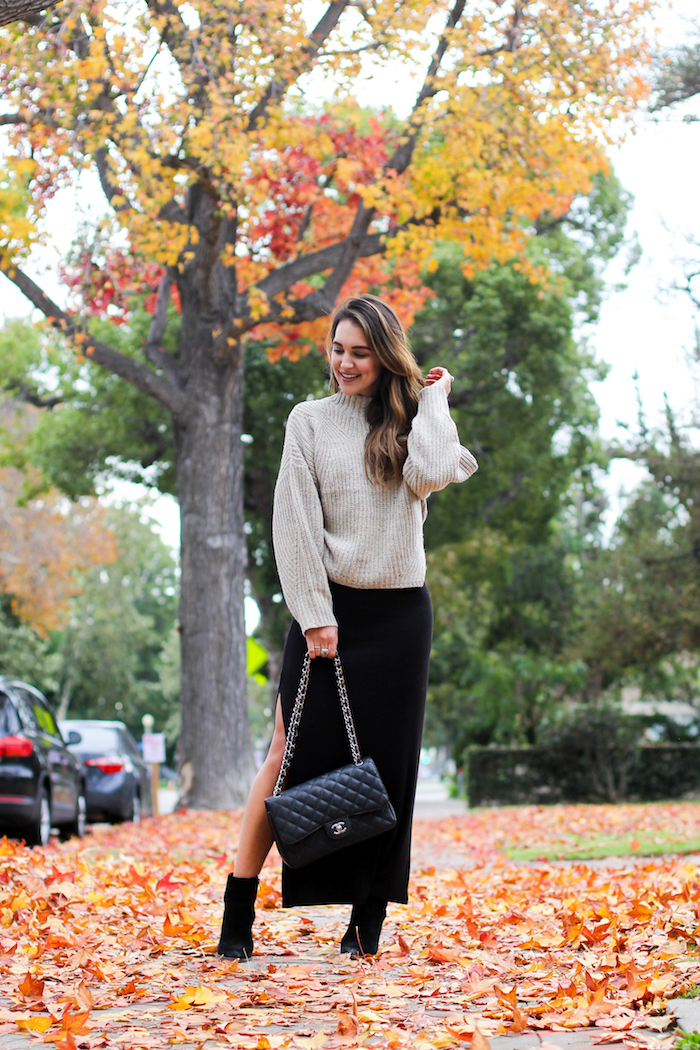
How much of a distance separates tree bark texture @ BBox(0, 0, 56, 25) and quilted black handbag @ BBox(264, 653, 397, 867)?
333cm

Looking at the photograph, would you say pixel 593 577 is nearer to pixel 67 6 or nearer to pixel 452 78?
pixel 452 78

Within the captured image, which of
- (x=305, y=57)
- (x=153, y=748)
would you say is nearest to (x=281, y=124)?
(x=305, y=57)

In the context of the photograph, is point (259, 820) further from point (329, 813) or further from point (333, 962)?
point (333, 962)

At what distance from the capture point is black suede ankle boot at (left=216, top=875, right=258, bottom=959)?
12.0 ft

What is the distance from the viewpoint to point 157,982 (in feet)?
11.3

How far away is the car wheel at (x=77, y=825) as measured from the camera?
38.4ft

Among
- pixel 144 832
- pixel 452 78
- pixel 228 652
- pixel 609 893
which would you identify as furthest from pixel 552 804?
pixel 609 893

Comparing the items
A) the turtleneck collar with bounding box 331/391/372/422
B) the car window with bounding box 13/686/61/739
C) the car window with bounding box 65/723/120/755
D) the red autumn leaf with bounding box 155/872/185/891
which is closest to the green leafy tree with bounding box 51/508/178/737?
the car window with bounding box 65/723/120/755

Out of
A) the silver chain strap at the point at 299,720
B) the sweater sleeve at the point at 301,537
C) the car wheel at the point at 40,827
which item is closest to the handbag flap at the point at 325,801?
the silver chain strap at the point at 299,720

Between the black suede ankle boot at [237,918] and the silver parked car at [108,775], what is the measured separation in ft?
34.4

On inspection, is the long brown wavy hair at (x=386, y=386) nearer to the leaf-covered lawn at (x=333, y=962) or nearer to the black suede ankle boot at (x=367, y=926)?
the black suede ankle boot at (x=367, y=926)

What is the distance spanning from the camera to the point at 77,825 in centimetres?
1182

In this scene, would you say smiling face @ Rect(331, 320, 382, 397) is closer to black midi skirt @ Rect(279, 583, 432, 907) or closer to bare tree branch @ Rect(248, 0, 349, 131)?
black midi skirt @ Rect(279, 583, 432, 907)

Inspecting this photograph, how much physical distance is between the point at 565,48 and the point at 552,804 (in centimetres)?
1291
